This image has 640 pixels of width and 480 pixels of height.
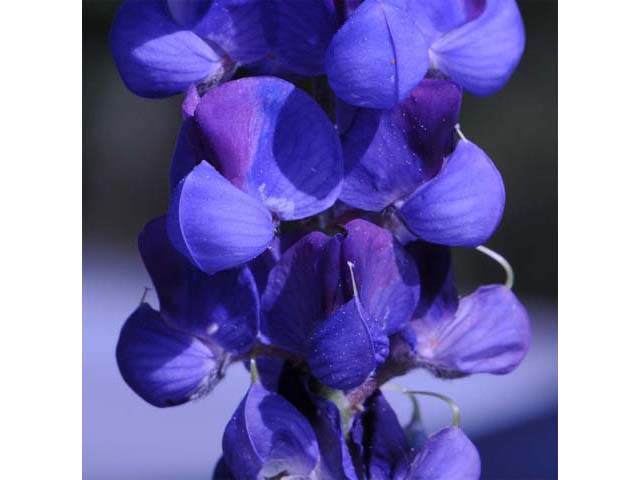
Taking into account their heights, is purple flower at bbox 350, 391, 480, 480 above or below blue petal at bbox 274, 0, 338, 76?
below

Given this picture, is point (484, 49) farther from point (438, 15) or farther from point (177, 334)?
point (177, 334)

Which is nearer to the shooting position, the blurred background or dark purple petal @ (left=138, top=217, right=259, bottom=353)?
dark purple petal @ (left=138, top=217, right=259, bottom=353)

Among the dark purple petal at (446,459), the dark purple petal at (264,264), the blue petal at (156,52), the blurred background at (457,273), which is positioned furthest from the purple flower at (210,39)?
the blurred background at (457,273)

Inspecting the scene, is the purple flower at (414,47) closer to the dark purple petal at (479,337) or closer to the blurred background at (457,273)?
the dark purple petal at (479,337)

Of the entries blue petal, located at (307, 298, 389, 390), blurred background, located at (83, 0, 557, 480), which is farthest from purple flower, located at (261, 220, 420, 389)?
blurred background, located at (83, 0, 557, 480)


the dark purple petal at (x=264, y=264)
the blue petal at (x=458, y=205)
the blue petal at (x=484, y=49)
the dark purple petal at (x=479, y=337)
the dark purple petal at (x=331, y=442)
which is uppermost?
the blue petal at (x=484, y=49)

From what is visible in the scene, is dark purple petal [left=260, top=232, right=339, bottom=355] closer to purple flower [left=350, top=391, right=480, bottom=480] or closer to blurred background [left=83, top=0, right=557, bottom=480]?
purple flower [left=350, top=391, right=480, bottom=480]
